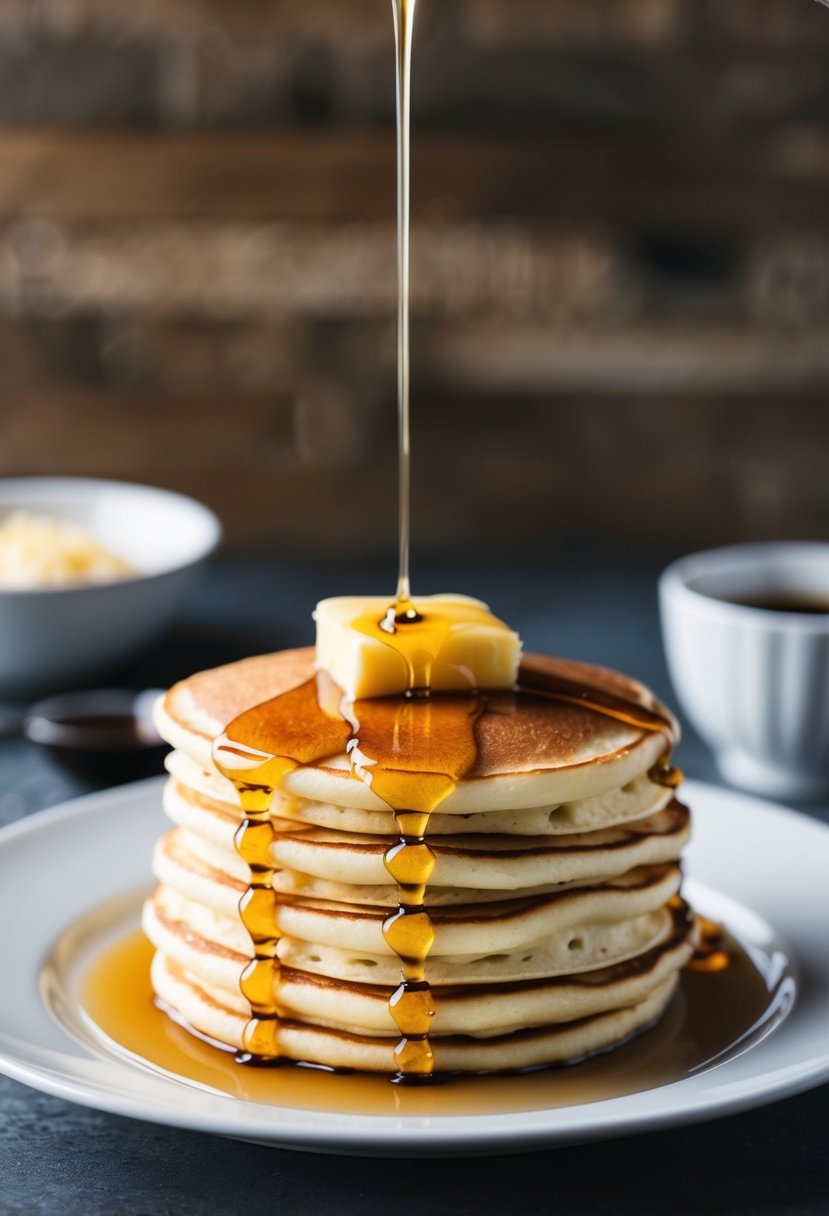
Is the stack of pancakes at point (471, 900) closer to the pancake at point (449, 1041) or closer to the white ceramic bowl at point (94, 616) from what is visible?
the pancake at point (449, 1041)

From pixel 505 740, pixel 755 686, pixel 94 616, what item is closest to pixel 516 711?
pixel 505 740

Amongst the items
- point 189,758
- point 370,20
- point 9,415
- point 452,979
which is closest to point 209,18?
point 370,20

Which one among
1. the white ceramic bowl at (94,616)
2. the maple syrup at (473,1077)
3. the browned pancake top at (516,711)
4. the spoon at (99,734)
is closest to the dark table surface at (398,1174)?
the maple syrup at (473,1077)

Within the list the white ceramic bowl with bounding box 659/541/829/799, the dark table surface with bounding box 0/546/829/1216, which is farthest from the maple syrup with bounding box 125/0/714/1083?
the white ceramic bowl with bounding box 659/541/829/799

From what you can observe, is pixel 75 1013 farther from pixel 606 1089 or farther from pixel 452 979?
pixel 606 1089

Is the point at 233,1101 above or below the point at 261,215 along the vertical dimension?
below

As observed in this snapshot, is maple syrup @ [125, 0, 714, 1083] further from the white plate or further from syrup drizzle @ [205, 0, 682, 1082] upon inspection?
the white plate
